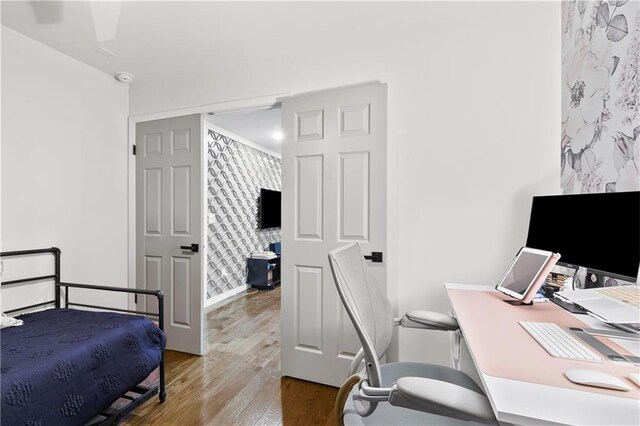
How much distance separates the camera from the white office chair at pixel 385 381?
2.73 feet

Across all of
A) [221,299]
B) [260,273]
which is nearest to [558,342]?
[221,299]

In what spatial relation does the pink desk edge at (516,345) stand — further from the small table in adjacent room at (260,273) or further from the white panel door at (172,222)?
the small table in adjacent room at (260,273)

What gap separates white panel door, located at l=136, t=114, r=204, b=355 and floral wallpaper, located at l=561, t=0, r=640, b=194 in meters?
2.62

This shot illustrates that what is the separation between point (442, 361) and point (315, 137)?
179 centimetres

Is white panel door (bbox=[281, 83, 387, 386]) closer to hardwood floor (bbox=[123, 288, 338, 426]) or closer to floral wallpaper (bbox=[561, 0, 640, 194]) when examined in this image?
hardwood floor (bbox=[123, 288, 338, 426])

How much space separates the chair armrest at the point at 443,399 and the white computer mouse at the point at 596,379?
0.22 metres

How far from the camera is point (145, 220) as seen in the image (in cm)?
293

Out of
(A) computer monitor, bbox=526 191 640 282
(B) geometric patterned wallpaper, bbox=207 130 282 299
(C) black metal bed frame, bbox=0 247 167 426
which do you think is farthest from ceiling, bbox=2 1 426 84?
(B) geometric patterned wallpaper, bbox=207 130 282 299

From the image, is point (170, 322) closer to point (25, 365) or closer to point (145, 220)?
point (145, 220)

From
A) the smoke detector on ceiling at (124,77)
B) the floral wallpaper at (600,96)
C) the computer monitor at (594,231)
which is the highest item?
the smoke detector on ceiling at (124,77)

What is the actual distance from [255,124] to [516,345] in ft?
12.5

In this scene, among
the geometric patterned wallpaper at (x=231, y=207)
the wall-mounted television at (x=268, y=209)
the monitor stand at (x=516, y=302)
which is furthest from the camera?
the wall-mounted television at (x=268, y=209)

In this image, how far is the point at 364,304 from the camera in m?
1.16

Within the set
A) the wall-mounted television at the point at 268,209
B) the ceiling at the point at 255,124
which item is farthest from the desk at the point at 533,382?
the wall-mounted television at the point at 268,209
